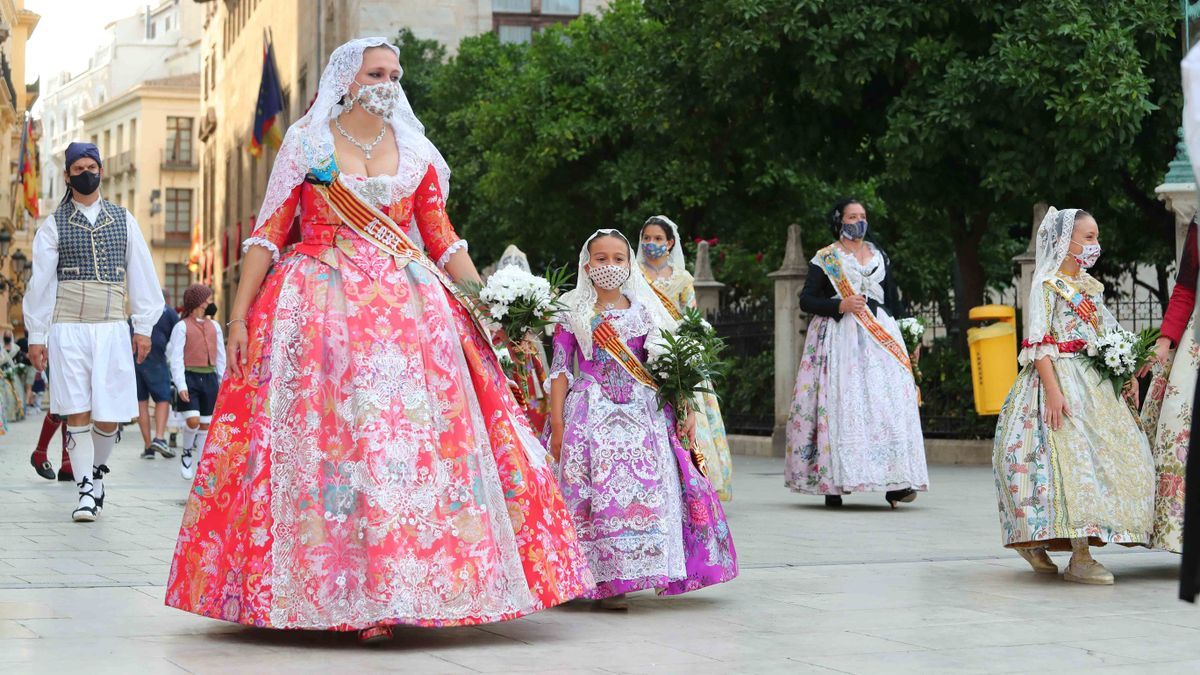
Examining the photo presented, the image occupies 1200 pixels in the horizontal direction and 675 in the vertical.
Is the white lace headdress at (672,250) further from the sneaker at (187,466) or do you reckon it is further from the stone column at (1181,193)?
the sneaker at (187,466)

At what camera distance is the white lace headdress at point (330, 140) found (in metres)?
6.82

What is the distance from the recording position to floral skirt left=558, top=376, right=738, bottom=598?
7.41 meters

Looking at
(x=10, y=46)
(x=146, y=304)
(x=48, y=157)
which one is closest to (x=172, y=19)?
(x=48, y=157)

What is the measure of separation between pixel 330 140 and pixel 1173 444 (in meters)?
4.22

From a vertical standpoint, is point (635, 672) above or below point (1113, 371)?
below

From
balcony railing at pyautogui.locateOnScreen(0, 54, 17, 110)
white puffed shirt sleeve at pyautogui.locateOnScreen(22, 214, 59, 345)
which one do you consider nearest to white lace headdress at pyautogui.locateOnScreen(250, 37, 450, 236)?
white puffed shirt sleeve at pyautogui.locateOnScreen(22, 214, 59, 345)

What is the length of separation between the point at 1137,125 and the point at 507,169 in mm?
14435

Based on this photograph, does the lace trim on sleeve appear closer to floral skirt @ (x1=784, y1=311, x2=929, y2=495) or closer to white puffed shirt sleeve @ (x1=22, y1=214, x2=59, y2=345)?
white puffed shirt sleeve @ (x1=22, y1=214, x2=59, y2=345)

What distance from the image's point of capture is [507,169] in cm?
3042

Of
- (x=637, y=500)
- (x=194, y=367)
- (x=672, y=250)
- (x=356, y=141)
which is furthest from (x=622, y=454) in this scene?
(x=194, y=367)

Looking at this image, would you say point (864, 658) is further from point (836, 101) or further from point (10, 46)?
point (10, 46)

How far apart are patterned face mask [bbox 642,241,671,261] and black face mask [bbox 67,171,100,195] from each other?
352 cm

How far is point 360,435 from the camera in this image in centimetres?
635

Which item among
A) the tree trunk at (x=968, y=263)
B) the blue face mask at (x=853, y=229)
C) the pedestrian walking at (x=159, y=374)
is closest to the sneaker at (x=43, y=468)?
the pedestrian walking at (x=159, y=374)
